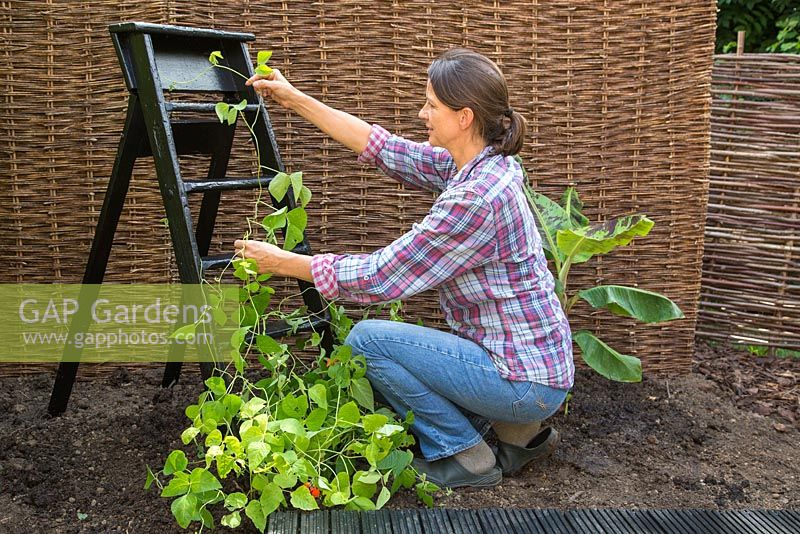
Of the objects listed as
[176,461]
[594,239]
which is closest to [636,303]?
[594,239]

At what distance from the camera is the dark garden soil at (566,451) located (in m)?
2.56

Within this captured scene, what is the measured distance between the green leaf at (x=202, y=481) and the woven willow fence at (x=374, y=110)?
58.5 inches

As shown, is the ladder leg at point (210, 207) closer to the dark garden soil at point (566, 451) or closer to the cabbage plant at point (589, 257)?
the dark garden soil at point (566, 451)

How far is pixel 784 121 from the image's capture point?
4258mm

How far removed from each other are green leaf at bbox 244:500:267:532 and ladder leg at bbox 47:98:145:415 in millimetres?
1123

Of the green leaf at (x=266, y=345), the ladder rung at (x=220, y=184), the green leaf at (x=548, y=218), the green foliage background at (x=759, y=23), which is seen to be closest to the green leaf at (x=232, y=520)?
the green leaf at (x=266, y=345)

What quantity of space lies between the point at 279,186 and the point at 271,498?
92cm

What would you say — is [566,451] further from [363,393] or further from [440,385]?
[363,393]

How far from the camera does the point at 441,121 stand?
2514 millimetres

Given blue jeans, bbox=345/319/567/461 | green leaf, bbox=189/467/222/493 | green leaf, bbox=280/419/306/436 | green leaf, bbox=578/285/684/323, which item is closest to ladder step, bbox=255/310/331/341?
blue jeans, bbox=345/319/567/461

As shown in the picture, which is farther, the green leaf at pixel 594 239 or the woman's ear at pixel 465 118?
the green leaf at pixel 594 239

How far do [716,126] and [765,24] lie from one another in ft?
12.9

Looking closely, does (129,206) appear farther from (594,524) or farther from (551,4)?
(594,524)

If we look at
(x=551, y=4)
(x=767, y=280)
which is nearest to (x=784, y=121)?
(x=767, y=280)
